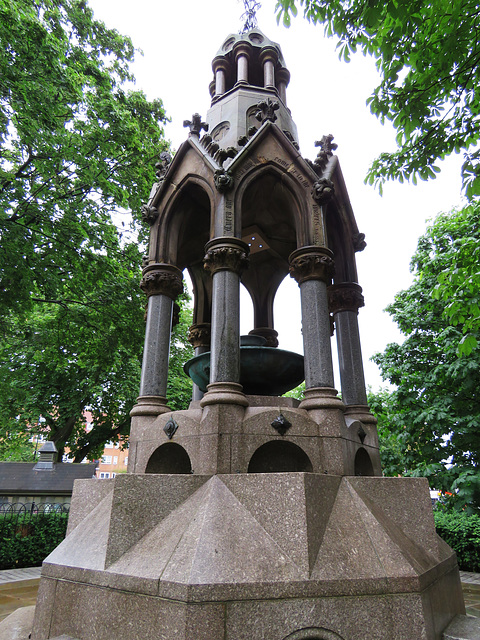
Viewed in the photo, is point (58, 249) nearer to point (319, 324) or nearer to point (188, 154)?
point (188, 154)

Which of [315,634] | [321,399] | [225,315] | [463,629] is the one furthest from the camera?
[225,315]

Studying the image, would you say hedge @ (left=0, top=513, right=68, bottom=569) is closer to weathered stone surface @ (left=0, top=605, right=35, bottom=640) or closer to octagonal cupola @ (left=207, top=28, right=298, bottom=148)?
weathered stone surface @ (left=0, top=605, right=35, bottom=640)

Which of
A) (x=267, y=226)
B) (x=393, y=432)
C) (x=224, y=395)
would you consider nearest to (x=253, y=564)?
(x=224, y=395)

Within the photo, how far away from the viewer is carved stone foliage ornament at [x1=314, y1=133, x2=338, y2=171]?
20.2 feet

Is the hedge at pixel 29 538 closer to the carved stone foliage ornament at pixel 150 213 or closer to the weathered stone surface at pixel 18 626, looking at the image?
the weathered stone surface at pixel 18 626

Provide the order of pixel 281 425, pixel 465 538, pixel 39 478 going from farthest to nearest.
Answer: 1. pixel 39 478
2. pixel 465 538
3. pixel 281 425

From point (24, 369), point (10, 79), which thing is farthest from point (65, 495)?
point (10, 79)

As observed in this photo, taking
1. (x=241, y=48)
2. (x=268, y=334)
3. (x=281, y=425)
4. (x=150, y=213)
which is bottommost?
(x=281, y=425)

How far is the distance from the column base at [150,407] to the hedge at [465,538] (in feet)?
30.5

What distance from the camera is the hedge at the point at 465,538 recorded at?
10539 mm

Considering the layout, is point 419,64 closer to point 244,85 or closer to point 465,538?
point 244,85

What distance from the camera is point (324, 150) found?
6.34 metres

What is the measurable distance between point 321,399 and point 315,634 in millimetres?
A: 2146

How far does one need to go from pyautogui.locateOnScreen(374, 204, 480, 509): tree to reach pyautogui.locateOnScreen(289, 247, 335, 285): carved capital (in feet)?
26.2
